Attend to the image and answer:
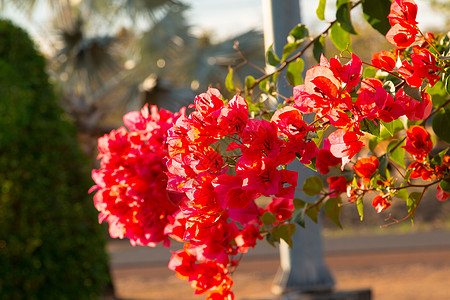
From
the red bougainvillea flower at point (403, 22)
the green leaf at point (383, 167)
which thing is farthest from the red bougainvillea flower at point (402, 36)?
the green leaf at point (383, 167)

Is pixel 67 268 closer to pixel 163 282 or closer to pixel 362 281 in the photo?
pixel 163 282

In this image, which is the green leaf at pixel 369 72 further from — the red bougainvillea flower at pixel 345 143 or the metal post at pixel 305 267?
the metal post at pixel 305 267

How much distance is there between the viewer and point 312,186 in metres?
1.28

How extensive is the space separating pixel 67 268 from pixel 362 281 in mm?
4429

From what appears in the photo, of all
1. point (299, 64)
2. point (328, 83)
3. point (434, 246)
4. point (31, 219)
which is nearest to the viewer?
point (328, 83)

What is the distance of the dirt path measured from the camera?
279 inches

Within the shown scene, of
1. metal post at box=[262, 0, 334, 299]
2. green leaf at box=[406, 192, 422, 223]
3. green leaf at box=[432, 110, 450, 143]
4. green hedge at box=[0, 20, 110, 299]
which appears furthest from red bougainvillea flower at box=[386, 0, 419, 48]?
green hedge at box=[0, 20, 110, 299]

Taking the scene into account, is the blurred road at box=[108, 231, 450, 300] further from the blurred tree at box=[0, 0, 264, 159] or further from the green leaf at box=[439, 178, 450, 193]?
the green leaf at box=[439, 178, 450, 193]

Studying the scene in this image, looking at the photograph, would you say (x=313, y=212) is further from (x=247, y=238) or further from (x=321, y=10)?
(x=321, y=10)

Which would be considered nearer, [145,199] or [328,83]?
[328,83]

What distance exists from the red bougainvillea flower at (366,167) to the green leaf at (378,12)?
0.31 metres

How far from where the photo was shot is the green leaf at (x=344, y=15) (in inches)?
52.2

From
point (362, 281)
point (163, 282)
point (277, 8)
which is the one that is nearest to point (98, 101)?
point (163, 282)

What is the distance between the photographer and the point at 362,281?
7.68 m
